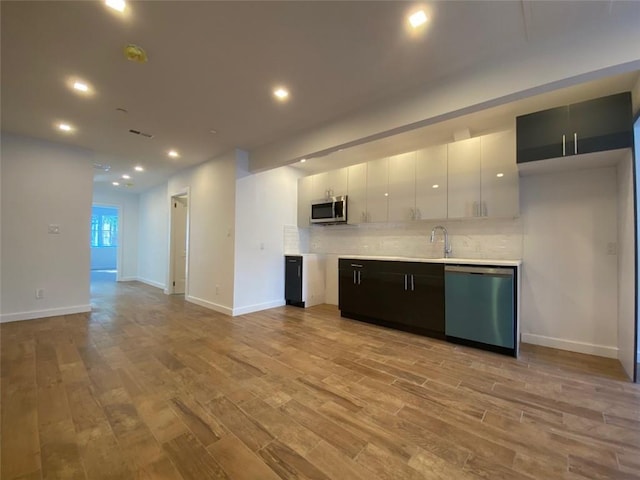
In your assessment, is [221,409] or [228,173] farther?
[228,173]

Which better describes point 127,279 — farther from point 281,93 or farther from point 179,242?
point 281,93

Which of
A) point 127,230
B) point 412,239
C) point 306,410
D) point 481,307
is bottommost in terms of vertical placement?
point 306,410

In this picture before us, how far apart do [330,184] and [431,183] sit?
179 centimetres

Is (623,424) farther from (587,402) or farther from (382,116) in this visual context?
(382,116)

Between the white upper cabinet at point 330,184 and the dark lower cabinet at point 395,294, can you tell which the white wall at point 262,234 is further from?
the dark lower cabinet at point 395,294

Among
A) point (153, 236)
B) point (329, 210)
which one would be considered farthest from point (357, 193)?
point (153, 236)

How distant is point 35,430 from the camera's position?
1645 millimetres

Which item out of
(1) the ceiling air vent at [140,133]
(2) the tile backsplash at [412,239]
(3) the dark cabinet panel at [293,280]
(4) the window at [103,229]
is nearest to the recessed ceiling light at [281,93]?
(1) the ceiling air vent at [140,133]

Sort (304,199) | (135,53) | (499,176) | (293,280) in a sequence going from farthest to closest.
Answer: (304,199) → (293,280) → (499,176) → (135,53)

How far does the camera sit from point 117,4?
1713mm

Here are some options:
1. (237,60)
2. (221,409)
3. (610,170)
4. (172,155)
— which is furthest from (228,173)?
(610,170)

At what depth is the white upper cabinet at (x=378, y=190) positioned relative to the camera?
4066 millimetres

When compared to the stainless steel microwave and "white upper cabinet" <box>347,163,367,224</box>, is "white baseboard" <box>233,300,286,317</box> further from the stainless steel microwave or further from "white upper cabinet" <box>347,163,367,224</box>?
"white upper cabinet" <box>347,163,367,224</box>

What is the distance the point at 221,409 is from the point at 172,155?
14.1 ft
